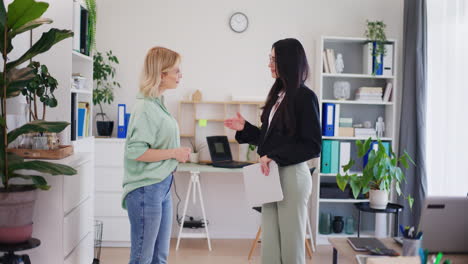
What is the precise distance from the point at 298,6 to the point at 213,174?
2.00 meters

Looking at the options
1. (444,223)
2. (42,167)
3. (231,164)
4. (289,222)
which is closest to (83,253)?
(42,167)

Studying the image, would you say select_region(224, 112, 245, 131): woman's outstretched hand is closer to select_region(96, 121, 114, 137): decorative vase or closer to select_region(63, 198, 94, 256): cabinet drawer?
select_region(63, 198, 94, 256): cabinet drawer

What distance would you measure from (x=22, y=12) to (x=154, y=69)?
685 mm

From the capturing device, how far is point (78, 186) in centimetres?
286

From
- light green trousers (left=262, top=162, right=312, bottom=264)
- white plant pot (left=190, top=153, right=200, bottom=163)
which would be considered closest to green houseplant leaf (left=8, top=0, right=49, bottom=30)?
light green trousers (left=262, top=162, right=312, bottom=264)

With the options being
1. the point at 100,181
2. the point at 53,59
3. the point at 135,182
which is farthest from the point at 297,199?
the point at 100,181

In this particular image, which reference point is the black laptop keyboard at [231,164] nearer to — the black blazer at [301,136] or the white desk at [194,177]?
the white desk at [194,177]

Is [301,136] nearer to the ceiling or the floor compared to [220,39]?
nearer to the floor

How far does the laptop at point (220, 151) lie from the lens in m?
4.69

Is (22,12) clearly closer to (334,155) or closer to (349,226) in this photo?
(334,155)

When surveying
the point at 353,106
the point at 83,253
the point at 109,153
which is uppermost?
the point at 353,106

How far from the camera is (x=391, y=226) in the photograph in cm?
503

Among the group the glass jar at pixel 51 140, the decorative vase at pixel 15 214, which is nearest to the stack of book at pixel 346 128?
the glass jar at pixel 51 140

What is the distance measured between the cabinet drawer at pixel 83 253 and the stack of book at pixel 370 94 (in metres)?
3.00
